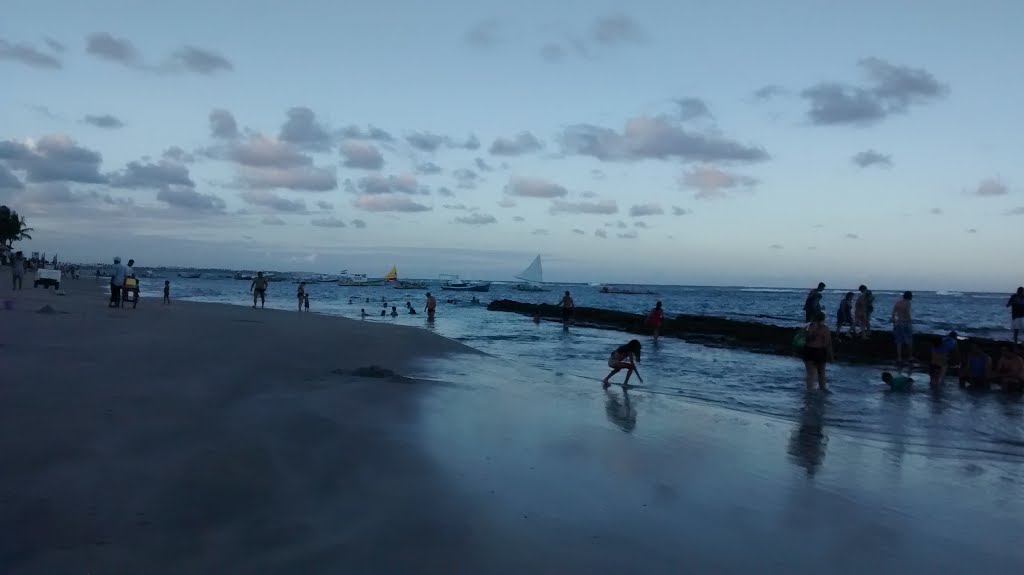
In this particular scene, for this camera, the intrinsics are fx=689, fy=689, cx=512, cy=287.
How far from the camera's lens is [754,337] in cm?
2880

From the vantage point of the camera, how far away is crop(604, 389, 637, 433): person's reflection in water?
9.56 metres

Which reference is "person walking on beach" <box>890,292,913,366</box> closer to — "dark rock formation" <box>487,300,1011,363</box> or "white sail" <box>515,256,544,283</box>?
"dark rock formation" <box>487,300,1011,363</box>

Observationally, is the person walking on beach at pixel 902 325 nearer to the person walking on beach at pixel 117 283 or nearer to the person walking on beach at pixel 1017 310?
the person walking on beach at pixel 1017 310

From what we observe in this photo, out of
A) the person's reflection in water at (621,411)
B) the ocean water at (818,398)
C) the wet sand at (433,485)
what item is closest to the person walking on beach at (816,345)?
the ocean water at (818,398)

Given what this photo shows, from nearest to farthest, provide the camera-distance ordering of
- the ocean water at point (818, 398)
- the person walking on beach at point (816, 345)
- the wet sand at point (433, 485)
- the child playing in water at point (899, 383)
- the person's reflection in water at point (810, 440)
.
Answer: the wet sand at point (433, 485) → the person's reflection in water at point (810, 440) → the ocean water at point (818, 398) → the person walking on beach at point (816, 345) → the child playing in water at point (899, 383)

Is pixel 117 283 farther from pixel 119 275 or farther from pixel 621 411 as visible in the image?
pixel 621 411

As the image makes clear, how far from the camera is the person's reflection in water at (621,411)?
9.56m

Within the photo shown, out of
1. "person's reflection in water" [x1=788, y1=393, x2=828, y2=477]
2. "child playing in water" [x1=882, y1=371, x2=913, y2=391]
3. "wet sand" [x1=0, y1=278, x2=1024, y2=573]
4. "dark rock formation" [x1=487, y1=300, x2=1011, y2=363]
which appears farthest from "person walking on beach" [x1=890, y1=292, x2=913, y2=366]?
"wet sand" [x1=0, y1=278, x2=1024, y2=573]

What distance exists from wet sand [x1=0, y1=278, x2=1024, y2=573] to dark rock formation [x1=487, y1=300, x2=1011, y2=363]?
14005 mm

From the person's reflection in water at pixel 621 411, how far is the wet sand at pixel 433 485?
81 millimetres

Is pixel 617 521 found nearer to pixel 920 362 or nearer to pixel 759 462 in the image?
pixel 759 462

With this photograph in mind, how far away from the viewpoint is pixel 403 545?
459cm

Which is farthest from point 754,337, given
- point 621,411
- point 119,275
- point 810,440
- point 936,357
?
point 119,275

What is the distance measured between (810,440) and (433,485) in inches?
237
